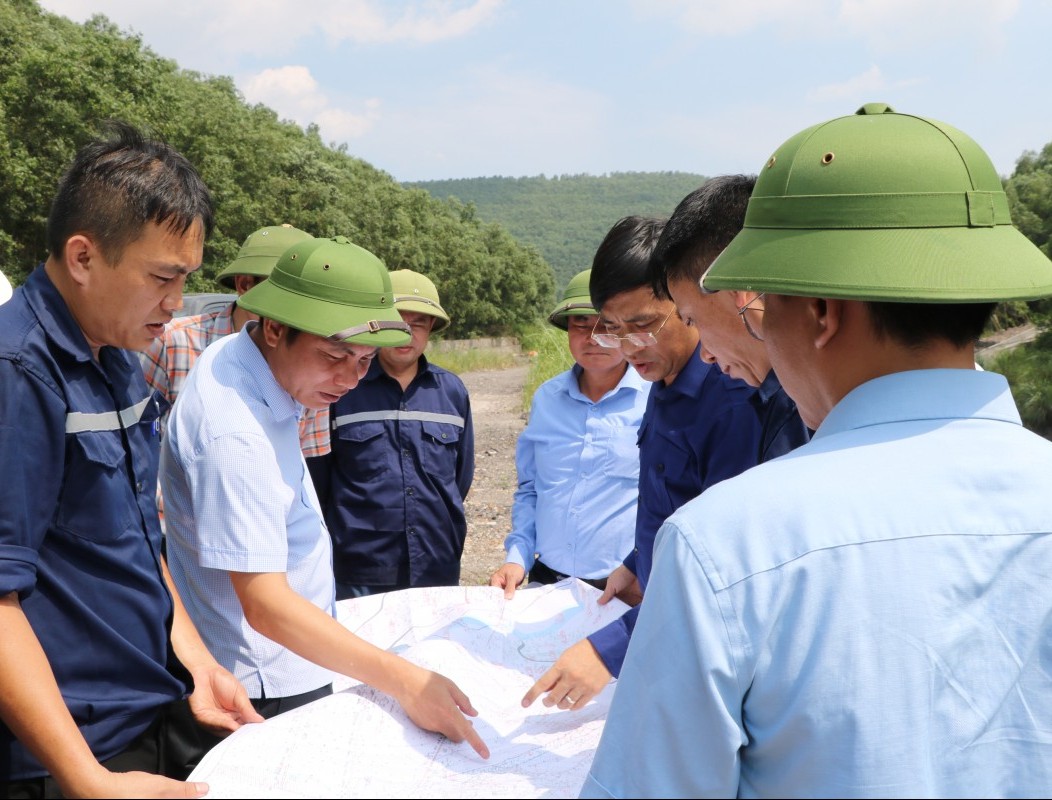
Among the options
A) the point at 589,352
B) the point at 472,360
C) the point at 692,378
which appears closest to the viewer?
the point at 692,378

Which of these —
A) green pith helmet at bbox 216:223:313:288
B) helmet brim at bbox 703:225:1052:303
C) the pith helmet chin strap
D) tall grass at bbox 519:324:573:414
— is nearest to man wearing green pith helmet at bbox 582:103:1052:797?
helmet brim at bbox 703:225:1052:303

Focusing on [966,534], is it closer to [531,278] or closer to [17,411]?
[17,411]

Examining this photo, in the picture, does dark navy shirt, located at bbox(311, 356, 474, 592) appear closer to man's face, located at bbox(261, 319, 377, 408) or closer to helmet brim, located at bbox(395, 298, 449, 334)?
helmet brim, located at bbox(395, 298, 449, 334)

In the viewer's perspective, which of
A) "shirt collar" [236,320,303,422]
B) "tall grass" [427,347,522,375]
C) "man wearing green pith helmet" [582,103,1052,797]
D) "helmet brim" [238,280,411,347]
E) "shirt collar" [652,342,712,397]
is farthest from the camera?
"tall grass" [427,347,522,375]

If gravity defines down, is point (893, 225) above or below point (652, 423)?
above

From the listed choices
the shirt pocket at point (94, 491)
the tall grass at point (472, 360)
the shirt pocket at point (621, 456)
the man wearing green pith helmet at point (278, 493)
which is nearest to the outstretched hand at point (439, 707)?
the man wearing green pith helmet at point (278, 493)

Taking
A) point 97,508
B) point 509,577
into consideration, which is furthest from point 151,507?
point 509,577

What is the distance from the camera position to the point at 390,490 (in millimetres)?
3568

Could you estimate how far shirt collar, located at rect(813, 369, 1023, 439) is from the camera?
0.98m

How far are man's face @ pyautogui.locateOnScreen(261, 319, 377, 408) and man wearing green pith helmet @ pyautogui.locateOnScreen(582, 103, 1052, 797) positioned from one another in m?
1.39

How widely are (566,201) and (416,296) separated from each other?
382 feet

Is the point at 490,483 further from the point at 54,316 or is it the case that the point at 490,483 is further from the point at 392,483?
the point at 54,316

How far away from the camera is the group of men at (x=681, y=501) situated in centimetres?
91

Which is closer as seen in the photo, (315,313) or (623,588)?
(315,313)
